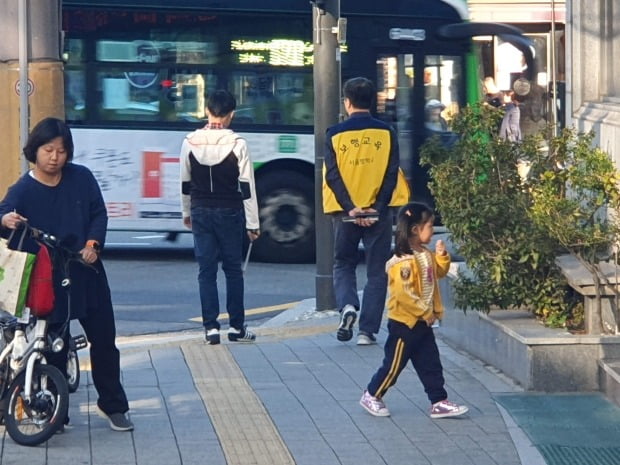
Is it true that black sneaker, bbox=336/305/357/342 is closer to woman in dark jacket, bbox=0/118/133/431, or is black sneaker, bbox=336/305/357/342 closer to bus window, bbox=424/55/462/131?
woman in dark jacket, bbox=0/118/133/431

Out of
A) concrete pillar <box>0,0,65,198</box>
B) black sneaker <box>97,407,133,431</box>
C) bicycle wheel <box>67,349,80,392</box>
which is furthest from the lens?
bicycle wheel <box>67,349,80,392</box>

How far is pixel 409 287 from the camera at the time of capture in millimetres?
7008

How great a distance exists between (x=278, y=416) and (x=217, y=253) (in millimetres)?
2522

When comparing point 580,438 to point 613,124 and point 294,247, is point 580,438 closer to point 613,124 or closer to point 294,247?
point 613,124

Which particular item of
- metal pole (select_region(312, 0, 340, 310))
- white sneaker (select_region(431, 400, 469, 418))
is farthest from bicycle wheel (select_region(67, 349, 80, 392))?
metal pole (select_region(312, 0, 340, 310))

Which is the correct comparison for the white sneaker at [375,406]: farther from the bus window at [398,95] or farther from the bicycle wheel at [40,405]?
the bus window at [398,95]

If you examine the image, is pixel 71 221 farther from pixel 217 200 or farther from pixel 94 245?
pixel 217 200

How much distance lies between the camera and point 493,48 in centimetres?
1823

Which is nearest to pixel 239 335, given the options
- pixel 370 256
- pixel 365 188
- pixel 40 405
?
pixel 370 256

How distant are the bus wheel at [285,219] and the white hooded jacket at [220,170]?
615 centimetres

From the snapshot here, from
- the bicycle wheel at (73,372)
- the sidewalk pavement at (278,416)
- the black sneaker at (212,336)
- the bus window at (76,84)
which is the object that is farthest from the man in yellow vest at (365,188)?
the bus window at (76,84)

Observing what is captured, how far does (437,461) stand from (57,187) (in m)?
2.26

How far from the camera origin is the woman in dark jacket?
21.1 ft

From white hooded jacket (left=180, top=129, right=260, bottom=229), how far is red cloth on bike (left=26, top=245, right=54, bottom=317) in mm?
3057
